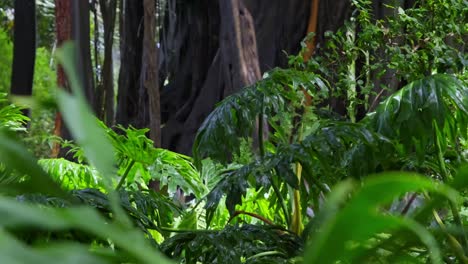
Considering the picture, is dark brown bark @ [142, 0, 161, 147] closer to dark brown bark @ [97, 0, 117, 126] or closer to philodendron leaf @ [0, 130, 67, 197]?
dark brown bark @ [97, 0, 117, 126]

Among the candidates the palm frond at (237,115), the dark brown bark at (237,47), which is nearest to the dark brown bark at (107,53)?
the dark brown bark at (237,47)

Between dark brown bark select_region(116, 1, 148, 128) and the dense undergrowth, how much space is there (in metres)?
3.69

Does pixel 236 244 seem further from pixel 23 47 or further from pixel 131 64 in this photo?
pixel 131 64

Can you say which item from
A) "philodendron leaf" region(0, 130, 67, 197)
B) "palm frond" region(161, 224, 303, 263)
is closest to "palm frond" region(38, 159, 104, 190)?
"palm frond" region(161, 224, 303, 263)

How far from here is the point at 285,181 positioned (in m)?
1.24

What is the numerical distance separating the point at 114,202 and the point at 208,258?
101 cm

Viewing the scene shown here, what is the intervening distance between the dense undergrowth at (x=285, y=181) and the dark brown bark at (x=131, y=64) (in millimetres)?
3689

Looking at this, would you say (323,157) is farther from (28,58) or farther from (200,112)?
(200,112)

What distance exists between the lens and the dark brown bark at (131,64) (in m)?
6.64

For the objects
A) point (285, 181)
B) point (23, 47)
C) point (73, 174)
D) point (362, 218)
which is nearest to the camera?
point (362, 218)

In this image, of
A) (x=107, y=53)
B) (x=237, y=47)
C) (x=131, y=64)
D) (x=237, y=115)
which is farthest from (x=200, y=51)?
(x=237, y=115)

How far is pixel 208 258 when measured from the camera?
3.94ft

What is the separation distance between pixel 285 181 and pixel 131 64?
5.59 m

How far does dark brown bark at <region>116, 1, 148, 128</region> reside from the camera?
664 cm
